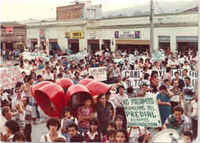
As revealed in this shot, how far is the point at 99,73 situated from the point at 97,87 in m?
0.18

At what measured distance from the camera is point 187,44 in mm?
3432

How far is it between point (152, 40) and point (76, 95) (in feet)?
3.31

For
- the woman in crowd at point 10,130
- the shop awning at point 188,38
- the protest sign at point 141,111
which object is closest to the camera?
the shop awning at point 188,38

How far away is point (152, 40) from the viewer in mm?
3555

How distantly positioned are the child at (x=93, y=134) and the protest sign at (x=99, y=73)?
47 cm

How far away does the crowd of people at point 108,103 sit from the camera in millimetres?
3449

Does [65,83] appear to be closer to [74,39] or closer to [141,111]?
[74,39]

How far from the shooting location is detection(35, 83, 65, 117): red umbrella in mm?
3531

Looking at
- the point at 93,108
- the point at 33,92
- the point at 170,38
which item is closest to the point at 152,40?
the point at 170,38

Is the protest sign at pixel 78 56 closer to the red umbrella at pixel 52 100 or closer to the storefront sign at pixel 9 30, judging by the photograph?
the red umbrella at pixel 52 100

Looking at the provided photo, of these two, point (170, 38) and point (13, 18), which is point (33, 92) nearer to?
point (13, 18)

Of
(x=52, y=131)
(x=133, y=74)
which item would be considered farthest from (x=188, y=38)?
(x=52, y=131)

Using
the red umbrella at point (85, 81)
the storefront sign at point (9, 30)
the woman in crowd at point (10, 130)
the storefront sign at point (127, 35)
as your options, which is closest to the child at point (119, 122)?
the red umbrella at point (85, 81)

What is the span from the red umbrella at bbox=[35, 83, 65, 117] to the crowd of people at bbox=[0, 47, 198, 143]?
0.20 ft
